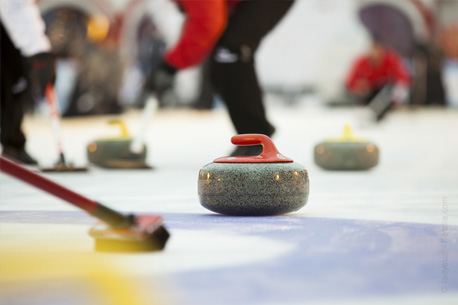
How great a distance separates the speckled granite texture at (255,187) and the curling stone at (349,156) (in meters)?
1.64

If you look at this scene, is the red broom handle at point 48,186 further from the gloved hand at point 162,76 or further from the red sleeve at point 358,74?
the red sleeve at point 358,74

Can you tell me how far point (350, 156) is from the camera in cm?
364

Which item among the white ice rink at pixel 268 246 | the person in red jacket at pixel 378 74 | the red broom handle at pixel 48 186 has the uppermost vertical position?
the red broom handle at pixel 48 186

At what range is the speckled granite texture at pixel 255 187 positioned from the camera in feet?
6.45

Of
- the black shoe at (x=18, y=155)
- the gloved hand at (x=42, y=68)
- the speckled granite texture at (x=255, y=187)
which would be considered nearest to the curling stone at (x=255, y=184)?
the speckled granite texture at (x=255, y=187)

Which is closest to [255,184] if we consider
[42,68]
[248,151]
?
[248,151]

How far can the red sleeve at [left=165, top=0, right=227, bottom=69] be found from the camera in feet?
10.9

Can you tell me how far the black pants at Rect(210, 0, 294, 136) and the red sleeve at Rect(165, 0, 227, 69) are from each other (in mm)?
67

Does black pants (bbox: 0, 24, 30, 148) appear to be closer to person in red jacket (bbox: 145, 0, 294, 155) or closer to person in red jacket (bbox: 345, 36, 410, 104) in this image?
person in red jacket (bbox: 145, 0, 294, 155)

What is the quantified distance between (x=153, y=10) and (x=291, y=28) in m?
2.99

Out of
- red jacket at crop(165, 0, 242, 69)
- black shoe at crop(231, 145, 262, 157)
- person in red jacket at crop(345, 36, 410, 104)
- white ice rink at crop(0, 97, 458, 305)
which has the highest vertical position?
red jacket at crop(165, 0, 242, 69)

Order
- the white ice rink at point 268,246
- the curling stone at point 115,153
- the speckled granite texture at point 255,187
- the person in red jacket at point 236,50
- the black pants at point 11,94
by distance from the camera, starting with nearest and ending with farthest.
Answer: the white ice rink at point 268,246, the speckled granite texture at point 255,187, the person in red jacket at point 236,50, the black pants at point 11,94, the curling stone at point 115,153

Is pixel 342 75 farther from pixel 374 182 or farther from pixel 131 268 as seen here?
pixel 131 268

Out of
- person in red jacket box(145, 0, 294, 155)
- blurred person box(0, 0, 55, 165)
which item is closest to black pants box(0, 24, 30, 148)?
blurred person box(0, 0, 55, 165)
